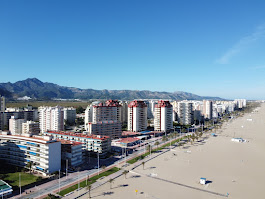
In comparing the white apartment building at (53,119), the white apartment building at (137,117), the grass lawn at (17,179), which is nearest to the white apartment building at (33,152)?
the grass lawn at (17,179)

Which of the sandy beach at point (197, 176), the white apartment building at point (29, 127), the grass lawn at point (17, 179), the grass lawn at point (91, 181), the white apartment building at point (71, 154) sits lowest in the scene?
the sandy beach at point (197, 176)

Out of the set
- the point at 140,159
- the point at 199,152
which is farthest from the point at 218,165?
the point at 140,159

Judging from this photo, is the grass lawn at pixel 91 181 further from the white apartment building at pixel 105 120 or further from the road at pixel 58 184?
the white apartment building at pixel 105 120

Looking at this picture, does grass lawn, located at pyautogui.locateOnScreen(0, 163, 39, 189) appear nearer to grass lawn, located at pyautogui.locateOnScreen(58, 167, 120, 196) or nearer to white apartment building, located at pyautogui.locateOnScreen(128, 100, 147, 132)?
grass lawn, located at pyautogui.locateOnScreen(58, 167, 120, 196)

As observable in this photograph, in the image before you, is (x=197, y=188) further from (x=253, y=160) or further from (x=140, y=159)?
(x=253, y=160)

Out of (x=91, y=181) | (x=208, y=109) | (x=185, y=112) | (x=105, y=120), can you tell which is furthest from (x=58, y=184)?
(x=208, y=109)

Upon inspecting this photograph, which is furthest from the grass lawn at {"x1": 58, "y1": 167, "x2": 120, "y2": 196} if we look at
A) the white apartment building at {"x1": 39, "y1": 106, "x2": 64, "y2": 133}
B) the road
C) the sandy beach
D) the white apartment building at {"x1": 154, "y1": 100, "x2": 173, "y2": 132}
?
the white apartment building at {"x1": 154, "y1": 100, "x2": 173, "y2": 132}
